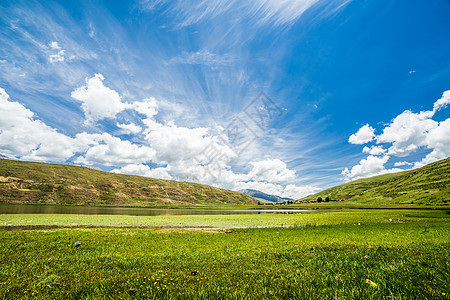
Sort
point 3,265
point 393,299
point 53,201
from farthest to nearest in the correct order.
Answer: point 53,201
point 3,265
point 393,299

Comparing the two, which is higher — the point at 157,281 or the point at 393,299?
the point at 393,299

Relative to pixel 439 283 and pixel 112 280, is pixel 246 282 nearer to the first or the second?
pixel 112 280

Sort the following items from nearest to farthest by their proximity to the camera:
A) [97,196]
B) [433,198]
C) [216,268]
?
[216,268]
[433,198]
[97,196]

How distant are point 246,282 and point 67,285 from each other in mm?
5092

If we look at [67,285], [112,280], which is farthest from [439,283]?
[67,285]

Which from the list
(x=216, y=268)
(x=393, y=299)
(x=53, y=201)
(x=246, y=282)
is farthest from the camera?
(x=53, y=201)

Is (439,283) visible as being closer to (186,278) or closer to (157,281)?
(186,278)

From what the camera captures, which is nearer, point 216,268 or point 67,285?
point 67,285

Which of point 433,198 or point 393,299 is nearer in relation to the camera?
point 393,299

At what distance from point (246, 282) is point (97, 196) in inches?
8346

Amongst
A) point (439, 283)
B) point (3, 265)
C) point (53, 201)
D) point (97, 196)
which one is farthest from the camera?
point (97, 196)

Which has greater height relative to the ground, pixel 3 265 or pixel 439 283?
pixel 439 283

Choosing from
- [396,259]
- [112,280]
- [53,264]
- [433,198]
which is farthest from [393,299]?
[433,198]

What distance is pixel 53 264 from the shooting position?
7.91 metres
